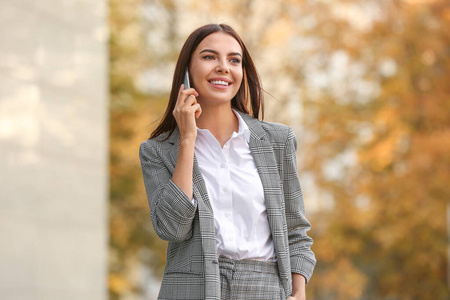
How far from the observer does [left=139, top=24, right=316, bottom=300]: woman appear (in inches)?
98.4

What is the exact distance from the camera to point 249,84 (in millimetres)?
2926

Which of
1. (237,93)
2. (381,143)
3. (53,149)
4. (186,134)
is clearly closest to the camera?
(186,134)

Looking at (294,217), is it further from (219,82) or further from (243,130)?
(219,82)

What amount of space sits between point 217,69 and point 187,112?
0.20 metres

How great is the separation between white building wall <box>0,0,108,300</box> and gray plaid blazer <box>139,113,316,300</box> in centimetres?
387

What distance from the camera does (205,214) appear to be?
2502mm

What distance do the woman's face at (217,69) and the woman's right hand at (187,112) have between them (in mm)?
74

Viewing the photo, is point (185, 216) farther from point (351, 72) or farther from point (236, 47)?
point (351, 72)

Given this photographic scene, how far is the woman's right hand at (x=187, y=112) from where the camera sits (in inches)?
102

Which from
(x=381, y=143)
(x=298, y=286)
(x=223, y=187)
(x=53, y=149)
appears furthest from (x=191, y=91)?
(x=381, y=143)

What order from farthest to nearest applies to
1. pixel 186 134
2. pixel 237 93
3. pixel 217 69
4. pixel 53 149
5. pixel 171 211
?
pixel 53 149, pixel 237 93, pixel 217 69, pixel 186 134, pixel 171 211

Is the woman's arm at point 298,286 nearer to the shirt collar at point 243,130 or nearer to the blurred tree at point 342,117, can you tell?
the shirt collar at point 243,130

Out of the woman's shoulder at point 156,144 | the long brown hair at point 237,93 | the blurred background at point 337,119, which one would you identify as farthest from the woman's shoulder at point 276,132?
the blurred background at point 337,119

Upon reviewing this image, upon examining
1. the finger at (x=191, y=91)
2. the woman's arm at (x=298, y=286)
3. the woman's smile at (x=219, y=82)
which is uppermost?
the woman's smile at (x=219, y=82)
